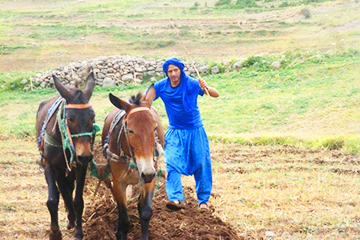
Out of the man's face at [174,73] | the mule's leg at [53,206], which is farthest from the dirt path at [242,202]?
the man's face at [174,73]

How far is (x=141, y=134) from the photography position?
559 cm

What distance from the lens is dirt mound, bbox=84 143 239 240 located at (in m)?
6.36

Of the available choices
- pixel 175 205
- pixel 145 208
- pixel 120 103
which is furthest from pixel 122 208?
pixel 120 103

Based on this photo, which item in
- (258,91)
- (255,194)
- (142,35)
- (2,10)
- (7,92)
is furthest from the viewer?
(2,10)

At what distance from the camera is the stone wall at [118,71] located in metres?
22.4

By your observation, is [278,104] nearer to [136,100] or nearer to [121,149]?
[121,149]

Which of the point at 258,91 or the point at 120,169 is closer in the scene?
the point at 120,169

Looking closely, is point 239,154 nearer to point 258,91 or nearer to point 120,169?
point 120,169

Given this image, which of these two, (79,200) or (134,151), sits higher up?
(134,151)

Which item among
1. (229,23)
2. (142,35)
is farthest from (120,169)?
(229,23)

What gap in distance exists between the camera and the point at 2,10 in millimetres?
43594

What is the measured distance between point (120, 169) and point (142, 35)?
27811mm

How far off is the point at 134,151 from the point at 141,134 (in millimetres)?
192

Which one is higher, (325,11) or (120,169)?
(120,169)
